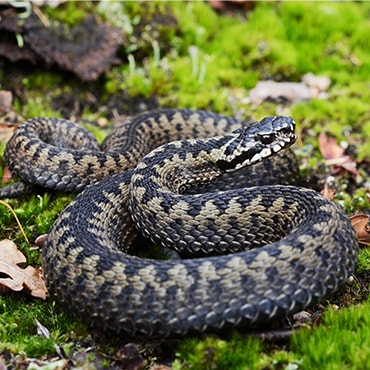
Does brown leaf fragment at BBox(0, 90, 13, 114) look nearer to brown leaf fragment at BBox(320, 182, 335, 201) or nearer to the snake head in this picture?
the snake head

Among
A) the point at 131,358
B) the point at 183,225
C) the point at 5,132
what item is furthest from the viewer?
the point at 5,132

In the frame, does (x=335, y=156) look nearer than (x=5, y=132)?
No

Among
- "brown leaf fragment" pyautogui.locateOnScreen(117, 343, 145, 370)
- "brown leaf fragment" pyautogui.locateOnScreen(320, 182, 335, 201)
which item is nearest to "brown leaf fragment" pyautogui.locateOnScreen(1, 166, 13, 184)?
"brown leaf fragment" pyautogui.locateOnScreen(117, 343, 145, 370)

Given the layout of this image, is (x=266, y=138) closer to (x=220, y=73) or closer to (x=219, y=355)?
(x=219, y=355)

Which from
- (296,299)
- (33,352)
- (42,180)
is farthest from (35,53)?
(296,299)

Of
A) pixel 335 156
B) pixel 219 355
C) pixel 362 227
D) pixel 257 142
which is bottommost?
pixel 335 156

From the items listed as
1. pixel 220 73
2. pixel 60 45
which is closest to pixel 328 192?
pixel 220 73
